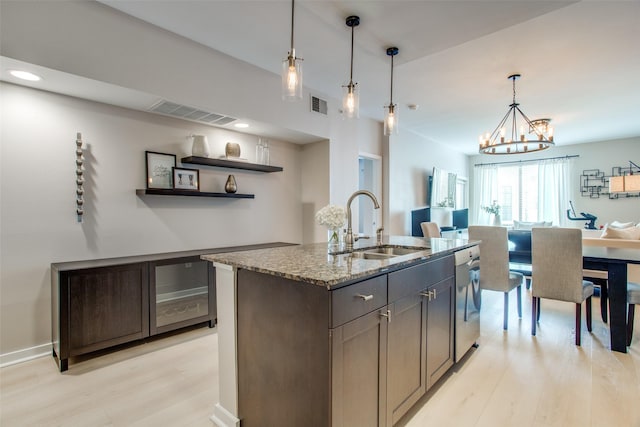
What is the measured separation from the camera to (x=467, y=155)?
28.0 ft

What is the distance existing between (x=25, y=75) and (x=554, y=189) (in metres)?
9.18

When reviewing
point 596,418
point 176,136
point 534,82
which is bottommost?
point 596,418

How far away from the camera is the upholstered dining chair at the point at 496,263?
3049 millimetres

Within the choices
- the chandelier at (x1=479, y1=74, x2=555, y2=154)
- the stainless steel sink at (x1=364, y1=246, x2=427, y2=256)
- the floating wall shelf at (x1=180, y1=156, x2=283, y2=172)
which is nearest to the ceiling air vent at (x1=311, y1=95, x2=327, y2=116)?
the floating wall shelf at (x1=180, y1=156, x2=283, y2=172)

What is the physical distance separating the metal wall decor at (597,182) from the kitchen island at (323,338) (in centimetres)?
723

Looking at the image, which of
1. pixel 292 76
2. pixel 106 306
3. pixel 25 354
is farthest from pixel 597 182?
pixel 25 354

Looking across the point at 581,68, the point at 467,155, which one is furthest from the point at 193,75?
the point at 467,155

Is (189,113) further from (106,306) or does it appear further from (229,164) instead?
(106,306)

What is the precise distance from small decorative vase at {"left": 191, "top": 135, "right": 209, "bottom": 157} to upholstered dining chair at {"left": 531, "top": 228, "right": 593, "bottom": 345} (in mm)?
3341

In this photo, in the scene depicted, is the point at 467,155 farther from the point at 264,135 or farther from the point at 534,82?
the point at 264,135

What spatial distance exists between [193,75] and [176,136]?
70 centimetres

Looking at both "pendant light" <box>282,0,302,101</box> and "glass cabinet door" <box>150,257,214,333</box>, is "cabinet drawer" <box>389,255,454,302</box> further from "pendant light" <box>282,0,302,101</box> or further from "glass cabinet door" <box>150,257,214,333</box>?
"glass cabinet door" <box>150,257,214,333</box>

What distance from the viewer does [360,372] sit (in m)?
1.36

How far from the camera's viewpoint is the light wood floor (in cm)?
180
